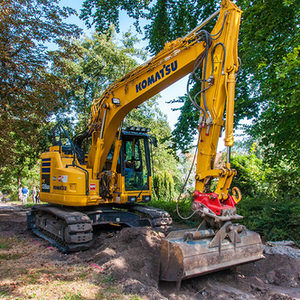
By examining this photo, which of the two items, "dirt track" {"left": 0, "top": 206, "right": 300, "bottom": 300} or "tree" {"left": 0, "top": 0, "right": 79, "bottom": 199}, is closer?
"dirt track" {"left": 0, "top": 206, "right": 300, "bottom": 300}

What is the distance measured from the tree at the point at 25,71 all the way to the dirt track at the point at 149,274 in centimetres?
484

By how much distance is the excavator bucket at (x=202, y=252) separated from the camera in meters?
4.03

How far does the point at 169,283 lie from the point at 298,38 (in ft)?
20.8

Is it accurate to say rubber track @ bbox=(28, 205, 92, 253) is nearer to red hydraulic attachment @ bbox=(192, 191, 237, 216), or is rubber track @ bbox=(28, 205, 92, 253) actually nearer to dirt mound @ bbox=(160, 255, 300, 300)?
dirt mound @ bbox=(160, 255, 300, 300)

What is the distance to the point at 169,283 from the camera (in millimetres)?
4449

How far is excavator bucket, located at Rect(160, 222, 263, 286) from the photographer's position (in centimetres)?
403

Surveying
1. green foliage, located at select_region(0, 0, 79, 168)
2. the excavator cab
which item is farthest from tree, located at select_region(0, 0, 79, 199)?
Result: the excavator cab

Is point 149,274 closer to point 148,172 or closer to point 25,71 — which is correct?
point 148,172

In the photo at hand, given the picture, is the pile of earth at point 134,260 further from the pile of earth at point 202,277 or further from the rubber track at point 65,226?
the rubber track at point 65,226

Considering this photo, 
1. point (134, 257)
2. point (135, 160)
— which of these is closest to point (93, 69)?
Result: point (135, 160)

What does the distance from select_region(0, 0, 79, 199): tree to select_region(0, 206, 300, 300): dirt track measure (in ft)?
15.9

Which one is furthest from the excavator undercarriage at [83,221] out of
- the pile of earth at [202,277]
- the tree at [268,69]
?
the tree at [268,69]

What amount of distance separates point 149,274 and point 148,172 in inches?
136

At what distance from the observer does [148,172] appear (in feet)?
25.2
